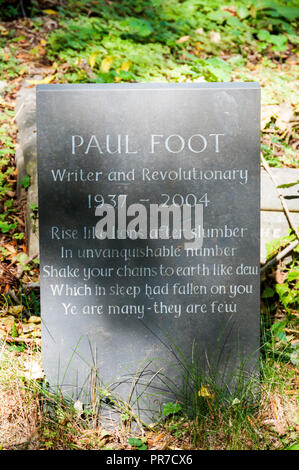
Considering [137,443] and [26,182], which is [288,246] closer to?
[137,443]

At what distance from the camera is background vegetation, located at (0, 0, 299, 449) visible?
8.63ft

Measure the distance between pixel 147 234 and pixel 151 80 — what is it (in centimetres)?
280

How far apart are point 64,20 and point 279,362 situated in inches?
199

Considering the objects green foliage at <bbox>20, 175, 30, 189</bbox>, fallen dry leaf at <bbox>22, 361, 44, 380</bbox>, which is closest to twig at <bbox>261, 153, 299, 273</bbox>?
fallen dry leaf at <bbox>22, 361, 44, 380</bbox>

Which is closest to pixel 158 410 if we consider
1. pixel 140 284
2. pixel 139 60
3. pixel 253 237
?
pixel 140 284

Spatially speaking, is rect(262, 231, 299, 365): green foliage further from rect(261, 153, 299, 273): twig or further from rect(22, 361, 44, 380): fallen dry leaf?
rect(22, 361, 44, 380): fallen dry leaf

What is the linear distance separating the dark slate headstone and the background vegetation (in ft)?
0.63

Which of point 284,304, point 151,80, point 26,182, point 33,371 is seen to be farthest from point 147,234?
point 151,80

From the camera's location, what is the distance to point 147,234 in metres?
2.78

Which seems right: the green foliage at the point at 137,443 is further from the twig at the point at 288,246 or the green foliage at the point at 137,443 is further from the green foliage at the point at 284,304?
the twig at the point at 288,246

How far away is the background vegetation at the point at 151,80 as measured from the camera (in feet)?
8.63

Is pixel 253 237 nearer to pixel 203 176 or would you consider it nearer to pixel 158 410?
pixel 203 176

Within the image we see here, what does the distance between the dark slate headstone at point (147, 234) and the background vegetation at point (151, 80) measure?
7.6 inches

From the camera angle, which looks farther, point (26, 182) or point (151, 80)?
point (151, 80)
